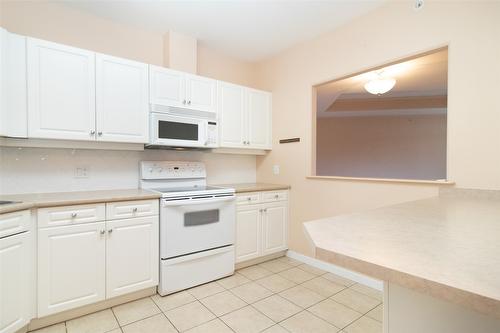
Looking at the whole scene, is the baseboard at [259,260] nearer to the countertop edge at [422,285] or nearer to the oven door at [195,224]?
the oven door at [195,224]

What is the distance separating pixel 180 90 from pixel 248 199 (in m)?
1.42

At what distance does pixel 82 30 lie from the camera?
2355mm

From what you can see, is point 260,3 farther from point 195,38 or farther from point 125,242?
point 125,242

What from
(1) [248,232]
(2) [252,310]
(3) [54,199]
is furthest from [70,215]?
(1) [248,232]

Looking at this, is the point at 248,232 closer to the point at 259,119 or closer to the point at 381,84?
the point at 259,119

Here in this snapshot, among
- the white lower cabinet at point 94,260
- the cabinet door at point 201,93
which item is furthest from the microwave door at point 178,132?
the white lower cabinet at point 94,260

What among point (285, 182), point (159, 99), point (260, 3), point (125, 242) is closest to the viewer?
point (125, 242)

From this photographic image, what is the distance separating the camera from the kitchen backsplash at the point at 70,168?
6.65 ft

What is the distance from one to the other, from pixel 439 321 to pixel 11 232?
2196 mm

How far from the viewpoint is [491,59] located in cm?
165

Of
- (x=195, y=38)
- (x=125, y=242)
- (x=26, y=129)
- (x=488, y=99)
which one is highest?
(x=195, y=38)

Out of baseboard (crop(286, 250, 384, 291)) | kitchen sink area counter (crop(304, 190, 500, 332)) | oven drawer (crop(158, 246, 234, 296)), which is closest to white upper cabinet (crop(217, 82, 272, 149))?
oven drawer (crop(158, 246, 234, 296))

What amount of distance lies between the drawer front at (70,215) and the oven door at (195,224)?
0.49 meters

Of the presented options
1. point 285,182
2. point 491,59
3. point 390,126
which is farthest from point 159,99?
point 390,126
